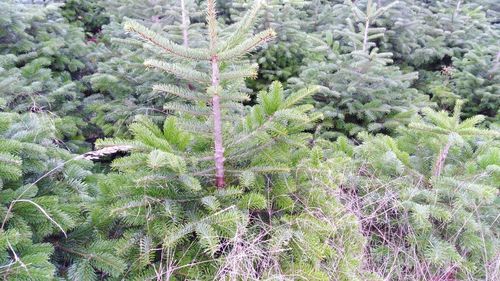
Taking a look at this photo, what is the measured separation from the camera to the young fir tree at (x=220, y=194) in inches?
72.8

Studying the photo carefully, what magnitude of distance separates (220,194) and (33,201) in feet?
2.81

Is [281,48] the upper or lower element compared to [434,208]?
upper

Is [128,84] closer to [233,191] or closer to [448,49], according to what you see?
[233,191]

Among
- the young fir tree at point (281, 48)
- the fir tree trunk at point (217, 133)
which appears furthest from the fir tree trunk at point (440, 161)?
the young fir tree at point (281, 48)

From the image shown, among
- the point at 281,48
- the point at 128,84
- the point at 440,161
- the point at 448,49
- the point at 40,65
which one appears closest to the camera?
the point at 440,161

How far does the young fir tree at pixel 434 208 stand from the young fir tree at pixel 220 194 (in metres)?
0.49

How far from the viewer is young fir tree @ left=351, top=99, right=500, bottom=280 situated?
245 centimetres

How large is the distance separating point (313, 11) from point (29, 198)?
5823mm

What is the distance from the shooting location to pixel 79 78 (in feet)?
16.9

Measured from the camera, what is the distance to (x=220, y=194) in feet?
6.50

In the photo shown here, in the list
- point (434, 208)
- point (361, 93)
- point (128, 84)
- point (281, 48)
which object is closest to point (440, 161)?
point (434, 208)

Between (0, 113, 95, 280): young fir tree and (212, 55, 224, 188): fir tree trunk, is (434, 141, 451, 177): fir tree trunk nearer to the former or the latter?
(212, 55, 224, 188): fir tree trunk

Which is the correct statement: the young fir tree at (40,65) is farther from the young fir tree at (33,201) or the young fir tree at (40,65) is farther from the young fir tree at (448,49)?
the young fir tree at (448,49)

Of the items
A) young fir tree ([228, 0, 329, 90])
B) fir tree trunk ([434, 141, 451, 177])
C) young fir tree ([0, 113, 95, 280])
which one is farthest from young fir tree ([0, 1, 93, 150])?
fir tree trunk ([434, 141, 451, 177])
